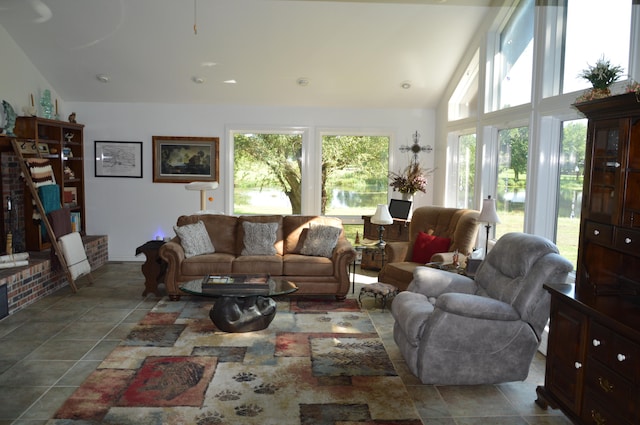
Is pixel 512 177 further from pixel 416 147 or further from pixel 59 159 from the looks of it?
pixel 59 159

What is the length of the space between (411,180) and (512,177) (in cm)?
240

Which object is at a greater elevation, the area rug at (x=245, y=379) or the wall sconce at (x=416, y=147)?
the wall sconce at (x=416, y=147)

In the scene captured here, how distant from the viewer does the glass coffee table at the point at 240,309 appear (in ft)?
16.5

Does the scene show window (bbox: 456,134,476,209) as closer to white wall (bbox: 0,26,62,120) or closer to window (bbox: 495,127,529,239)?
window (bbox: 495,127,529,239)

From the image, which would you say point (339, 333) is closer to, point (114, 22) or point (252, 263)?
point (252, 263)

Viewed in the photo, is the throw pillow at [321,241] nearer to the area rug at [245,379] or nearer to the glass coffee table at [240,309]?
the area rug at [245,379]

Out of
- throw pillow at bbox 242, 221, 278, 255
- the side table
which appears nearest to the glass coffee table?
the side table

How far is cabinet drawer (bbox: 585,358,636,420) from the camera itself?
2.74 meters

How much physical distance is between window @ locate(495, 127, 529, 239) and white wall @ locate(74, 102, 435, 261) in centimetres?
238

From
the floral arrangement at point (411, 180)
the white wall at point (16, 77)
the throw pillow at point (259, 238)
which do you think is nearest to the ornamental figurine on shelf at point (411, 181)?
the floral arrangement at point (411, 180)

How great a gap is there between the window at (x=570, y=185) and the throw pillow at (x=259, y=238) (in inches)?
130

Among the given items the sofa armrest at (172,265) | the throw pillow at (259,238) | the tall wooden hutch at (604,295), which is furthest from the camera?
the throw pillow at (259,238)

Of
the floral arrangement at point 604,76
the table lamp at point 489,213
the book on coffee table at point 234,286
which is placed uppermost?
the floral arrangement at point 604,76

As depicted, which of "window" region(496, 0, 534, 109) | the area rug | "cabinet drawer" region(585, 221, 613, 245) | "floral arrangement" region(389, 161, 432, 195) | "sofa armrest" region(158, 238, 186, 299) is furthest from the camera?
"floral arrangement" region(389, 161, 432, 195)
